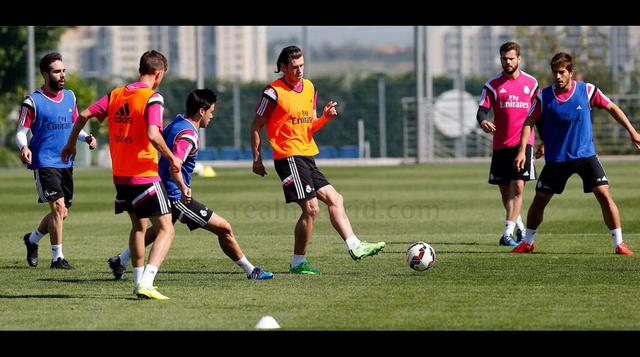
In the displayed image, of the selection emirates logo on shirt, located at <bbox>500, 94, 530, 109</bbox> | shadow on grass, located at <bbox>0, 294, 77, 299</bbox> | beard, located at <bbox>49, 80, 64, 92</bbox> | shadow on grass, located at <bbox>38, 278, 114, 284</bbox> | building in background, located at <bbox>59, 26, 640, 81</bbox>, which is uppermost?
building in background, located at <bbox>59, 26, 640, 81</bbox>

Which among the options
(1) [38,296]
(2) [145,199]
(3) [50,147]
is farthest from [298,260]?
(3) [50,147]

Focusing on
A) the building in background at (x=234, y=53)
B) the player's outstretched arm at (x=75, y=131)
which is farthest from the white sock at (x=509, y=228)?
the building in background at (x=234, y=53)

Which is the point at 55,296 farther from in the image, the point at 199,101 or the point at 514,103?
the point at 514,103

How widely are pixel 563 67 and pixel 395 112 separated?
35.3m

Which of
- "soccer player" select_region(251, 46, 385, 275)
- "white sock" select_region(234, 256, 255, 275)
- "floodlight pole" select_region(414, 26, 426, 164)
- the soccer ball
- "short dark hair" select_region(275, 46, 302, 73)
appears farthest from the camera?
"floodlight pole" select_region(414, 26, 426, 164)

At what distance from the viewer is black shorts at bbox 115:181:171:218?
9922mm

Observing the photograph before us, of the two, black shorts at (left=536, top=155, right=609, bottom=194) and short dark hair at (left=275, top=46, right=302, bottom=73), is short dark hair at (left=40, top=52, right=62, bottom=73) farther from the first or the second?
black shorts at (left=536, top=155, right=609, bottom=194)

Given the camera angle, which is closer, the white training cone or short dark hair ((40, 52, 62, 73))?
the white training cone

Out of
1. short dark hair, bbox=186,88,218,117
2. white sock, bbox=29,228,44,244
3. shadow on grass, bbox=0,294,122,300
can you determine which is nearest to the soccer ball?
short dark hair, bbox=186,88,218,117

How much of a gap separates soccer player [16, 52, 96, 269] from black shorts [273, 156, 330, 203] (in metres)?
2.43

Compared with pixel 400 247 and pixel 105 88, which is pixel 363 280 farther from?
pixel 105 88

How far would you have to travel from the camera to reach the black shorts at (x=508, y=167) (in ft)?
47.8

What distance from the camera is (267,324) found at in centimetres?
822

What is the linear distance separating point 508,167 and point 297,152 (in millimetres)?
3778
